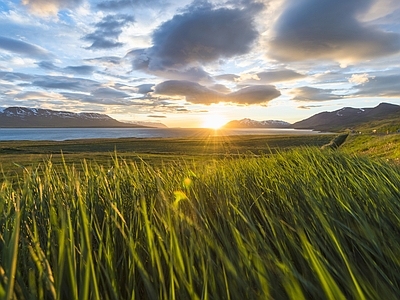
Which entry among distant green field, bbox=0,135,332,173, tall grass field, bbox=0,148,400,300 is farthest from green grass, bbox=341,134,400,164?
tall grass field, bbox=0,148,400,300

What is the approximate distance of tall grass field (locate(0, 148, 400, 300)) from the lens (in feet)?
3.08

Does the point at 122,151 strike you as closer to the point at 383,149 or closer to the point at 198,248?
the point at 383,149

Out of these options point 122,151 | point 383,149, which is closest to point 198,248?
point 383,149

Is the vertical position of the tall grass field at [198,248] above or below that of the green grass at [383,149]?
above

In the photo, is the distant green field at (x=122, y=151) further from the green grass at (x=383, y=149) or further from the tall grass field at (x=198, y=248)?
the green grass at (x=383, y=149)

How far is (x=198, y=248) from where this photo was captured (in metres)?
1.19

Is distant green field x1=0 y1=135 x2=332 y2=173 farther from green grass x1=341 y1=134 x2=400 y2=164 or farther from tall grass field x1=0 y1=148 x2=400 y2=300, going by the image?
green grass x1=341 y1=134 x2=400 y2=164

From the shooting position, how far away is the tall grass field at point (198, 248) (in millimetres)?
938

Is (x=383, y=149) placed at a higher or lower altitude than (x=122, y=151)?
higher

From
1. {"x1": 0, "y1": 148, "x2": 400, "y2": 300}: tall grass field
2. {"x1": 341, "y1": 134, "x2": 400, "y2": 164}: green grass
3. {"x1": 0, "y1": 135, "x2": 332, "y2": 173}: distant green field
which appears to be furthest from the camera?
{"x1": 0, "y1": 135, "x2": 332, "y2": 173}: distant green field

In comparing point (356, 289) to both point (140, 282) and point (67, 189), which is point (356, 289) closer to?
point (140, 282)

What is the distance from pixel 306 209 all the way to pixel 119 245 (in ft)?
3.94

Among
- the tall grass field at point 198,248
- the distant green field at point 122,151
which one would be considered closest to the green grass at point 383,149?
the distant green field at point 122,151

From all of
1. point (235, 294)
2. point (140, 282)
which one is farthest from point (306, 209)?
point (140, 282)
